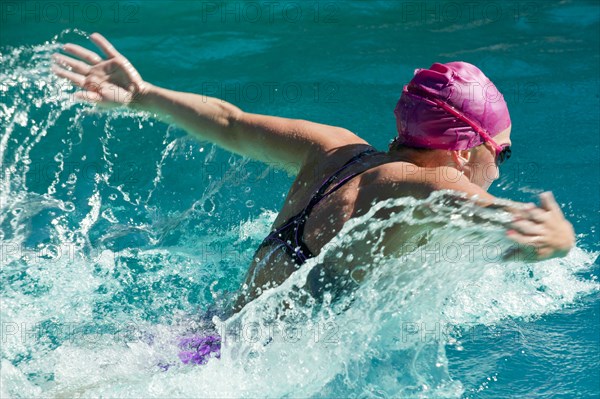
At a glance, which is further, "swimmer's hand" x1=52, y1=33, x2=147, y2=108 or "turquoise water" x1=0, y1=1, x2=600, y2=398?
"swimmer's hand" x1=52, y1=33, x2=147, y2=108

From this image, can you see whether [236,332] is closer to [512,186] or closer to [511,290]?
[511,290]

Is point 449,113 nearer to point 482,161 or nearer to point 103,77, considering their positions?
point 482,161

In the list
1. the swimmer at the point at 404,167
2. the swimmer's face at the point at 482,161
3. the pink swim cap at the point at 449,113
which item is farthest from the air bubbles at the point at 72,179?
the swimmer's face at the point at 482,161

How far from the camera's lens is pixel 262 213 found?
4707 millimetres

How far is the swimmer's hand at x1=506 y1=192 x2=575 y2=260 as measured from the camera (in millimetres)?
2406

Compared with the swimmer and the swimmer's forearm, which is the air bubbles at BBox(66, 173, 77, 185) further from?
the swimmer

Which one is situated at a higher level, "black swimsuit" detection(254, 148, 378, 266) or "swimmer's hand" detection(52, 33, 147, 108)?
"swimmer's hand" detection(52, 33, 147, 108)

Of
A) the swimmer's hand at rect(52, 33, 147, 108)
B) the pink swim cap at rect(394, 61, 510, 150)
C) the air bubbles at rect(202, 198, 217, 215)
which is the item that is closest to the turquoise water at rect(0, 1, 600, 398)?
the air bubbles at rect(202, 198, 217, 215)

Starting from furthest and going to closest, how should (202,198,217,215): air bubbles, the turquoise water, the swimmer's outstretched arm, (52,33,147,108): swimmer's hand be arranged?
(202,198,217,215): air bubbles, (52,33,147,108): swimmer's hand, the swimmer's outstretched arm, the turquoise water

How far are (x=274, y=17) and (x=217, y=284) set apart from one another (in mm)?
3650

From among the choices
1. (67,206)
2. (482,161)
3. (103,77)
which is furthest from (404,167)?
(67,206)

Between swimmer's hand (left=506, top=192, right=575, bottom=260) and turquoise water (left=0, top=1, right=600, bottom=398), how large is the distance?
7 centimetres

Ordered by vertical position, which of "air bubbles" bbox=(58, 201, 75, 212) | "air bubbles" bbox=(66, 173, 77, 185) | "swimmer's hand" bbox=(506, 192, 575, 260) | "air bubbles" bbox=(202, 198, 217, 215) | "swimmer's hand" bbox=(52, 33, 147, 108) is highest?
"swimmer's hand" bbox=(52, 33, 147, 108)

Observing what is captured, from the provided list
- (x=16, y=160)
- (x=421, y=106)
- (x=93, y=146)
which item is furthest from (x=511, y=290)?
(x=16, y=160)
